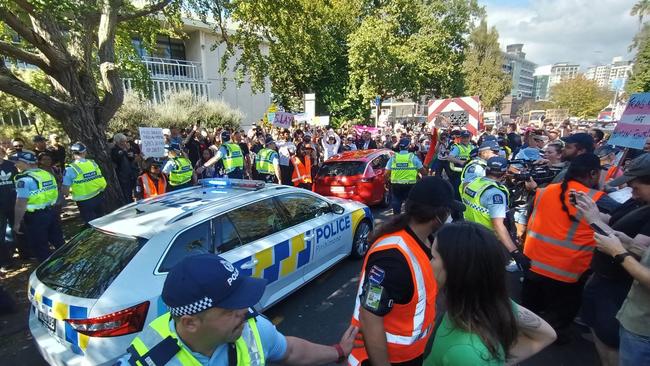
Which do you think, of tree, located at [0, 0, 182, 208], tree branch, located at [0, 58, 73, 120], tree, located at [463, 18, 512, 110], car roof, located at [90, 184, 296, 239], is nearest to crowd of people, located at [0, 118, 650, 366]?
tree branch, located at [0, 58, 73, 120]

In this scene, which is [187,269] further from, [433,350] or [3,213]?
[3,213]

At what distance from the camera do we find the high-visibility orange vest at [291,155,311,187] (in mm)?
8633

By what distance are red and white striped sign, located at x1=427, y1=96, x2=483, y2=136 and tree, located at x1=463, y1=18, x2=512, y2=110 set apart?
118ft

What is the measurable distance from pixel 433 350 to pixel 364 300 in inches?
15.6

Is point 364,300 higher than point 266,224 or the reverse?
higher

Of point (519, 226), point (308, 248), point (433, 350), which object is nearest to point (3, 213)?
point (308, 248)

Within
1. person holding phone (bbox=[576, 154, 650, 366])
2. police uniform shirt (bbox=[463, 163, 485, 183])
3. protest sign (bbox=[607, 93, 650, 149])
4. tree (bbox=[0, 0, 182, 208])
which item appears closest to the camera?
person holding phone (bbox=[576, 154, 650, 366])

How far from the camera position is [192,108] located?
58.6ft

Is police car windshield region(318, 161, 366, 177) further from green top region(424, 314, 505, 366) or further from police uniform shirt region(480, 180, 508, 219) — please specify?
green top region(424, 314, 505, 366)

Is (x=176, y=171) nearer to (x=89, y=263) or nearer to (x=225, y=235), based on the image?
(x=225, y=235)

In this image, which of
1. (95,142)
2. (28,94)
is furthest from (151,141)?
(28,94)

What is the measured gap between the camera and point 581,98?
48562 mm

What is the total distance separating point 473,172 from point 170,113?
15461 mm

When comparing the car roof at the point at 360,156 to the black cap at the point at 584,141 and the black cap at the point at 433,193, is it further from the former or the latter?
the black cap at the point at 433,193
